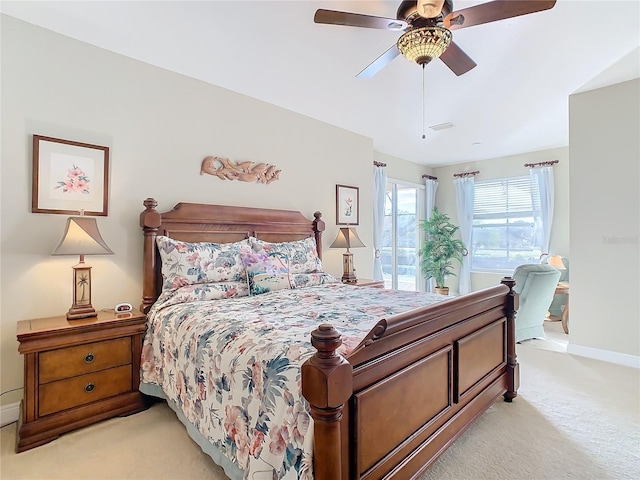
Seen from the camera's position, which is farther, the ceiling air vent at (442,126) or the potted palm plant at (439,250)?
the potted palm plant at (439,250)

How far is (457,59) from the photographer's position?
228 centimetres

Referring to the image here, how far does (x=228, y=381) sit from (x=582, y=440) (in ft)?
7.07

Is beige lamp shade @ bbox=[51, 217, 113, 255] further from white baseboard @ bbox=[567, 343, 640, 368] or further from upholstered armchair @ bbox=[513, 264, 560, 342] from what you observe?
white baseboard @ bbox=[567, 343, 640, 368]

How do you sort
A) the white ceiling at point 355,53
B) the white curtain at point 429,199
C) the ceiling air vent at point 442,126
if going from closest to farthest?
the white ceiling at point 355,53 < the ceiling air vent at point 442,126 < the white curtain at point 429,199

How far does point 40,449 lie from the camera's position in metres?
2.01

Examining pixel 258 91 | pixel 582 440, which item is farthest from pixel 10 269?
pixel 582 440

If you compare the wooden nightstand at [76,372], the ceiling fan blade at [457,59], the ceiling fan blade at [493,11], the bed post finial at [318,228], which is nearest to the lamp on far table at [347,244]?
the bed post finial at [318,228]

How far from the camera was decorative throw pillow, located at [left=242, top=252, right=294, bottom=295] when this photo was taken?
9.27 feet

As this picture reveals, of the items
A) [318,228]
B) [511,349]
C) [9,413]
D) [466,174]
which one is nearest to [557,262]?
[466,174]

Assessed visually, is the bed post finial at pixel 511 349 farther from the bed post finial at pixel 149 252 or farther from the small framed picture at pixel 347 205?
the bed post finial at pixel 149 252

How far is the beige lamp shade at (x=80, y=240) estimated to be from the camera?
224 centimetres

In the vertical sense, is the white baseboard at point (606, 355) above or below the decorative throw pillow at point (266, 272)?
below

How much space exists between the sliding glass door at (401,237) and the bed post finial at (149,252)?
3.96 meters

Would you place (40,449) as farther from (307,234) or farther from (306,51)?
(306,51)
